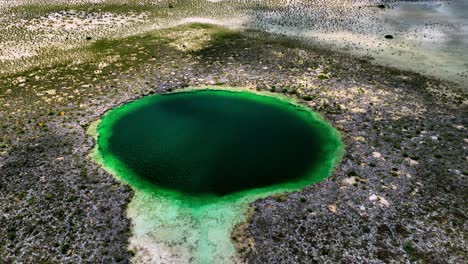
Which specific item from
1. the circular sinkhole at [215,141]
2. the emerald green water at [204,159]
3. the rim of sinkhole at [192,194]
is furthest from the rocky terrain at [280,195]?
the circular sinkhole at [215,141]

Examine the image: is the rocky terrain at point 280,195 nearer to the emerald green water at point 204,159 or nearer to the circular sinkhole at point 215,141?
the emerald green water at point 204,159

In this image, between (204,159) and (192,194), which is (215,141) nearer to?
(204,159)

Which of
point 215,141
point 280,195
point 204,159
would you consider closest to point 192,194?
point 204,159

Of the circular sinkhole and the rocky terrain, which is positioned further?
the circular sinkhole

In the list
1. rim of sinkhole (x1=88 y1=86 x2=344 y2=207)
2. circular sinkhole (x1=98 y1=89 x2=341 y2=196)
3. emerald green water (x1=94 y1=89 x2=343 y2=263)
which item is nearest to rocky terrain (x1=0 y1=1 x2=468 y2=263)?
rim of sinkhole (x1=88 y1=86 x2=344 y2=207)

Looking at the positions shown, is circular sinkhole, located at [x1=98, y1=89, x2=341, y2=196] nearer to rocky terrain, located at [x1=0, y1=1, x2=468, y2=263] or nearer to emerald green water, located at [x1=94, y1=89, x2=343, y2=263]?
emerald green water, located at [x1=94, y1=89, x2=343, y2=263]

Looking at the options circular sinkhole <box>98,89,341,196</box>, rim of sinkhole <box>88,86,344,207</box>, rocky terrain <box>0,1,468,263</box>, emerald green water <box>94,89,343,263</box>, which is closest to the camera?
rocky terrain <box>0,1,468,263</box>

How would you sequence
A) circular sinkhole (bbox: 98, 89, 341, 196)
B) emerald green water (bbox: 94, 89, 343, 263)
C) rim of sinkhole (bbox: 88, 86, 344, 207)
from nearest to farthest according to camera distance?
1. emerald green water (bbox: 94, 89, 343, 263)
2. rim of sinkhole (bbox: 88, 86, 344, 207)
3. circular sinkhole (bbox: 98, 89, 341, 196)
